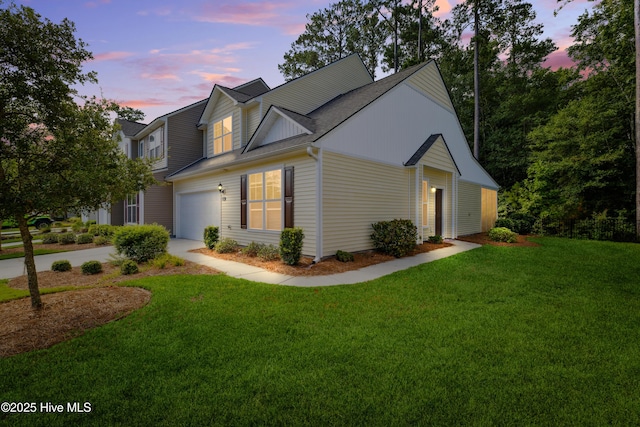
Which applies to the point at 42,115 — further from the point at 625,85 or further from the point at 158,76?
the point at 625,85

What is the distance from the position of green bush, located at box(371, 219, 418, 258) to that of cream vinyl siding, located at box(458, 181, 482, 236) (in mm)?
5498

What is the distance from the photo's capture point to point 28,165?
3.79 meters

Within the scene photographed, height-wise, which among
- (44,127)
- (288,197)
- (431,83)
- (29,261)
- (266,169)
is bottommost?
(29,261)

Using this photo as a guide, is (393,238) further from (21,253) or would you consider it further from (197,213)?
(21,253)

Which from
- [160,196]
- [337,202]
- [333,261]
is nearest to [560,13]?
[337,202]

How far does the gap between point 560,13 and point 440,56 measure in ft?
38.2

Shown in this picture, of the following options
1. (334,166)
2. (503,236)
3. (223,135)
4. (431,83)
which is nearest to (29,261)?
(334,166)

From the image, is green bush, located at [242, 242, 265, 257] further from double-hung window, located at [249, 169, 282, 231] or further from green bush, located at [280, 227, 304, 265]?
green bush, located at [280, 227, 304, 265]

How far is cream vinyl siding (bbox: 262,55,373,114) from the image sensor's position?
1182cm

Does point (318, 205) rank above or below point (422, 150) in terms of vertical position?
below

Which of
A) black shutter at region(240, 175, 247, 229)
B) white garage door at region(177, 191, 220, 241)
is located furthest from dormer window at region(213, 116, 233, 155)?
black shutter at region(240, 175, 247, 229)

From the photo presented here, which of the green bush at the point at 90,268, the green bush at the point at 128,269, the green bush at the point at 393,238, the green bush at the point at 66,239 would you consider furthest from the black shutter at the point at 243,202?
the green bush at the point at 66,239

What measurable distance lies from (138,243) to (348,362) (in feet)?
24.5

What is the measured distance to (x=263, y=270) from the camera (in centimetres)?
709
